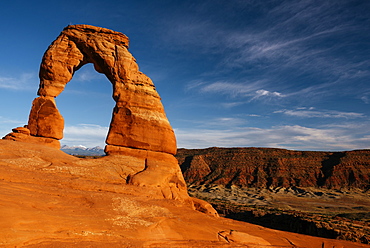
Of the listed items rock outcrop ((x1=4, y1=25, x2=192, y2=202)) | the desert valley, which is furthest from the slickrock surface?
rock outcrop ((x1=4, y1=25, x2=192, y2=202))

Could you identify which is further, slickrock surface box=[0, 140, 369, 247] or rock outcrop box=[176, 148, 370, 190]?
rock outcrop box=[176, 148, 370, 190]

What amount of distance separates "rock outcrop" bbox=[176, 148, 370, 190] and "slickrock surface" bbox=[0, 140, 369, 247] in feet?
248

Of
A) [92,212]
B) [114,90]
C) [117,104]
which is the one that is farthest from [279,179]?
[92,212]

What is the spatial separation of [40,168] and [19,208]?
5.03 meters

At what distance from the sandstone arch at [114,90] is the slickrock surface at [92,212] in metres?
2.95

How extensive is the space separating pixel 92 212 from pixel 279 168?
286ft

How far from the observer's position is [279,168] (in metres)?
86.9

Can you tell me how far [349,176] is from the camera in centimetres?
7856

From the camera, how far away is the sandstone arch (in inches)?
689

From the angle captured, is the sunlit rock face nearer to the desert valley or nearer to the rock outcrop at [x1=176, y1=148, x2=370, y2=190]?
the desert valley

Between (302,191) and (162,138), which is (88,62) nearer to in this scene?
(162,138)

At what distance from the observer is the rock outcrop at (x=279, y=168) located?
259ft

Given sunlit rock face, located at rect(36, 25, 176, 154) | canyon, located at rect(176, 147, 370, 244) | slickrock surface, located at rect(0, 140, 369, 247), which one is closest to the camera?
slickrock surface, located at rect(0, 140, 369, 247)

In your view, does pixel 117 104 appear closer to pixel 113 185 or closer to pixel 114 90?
pixel 114 90
